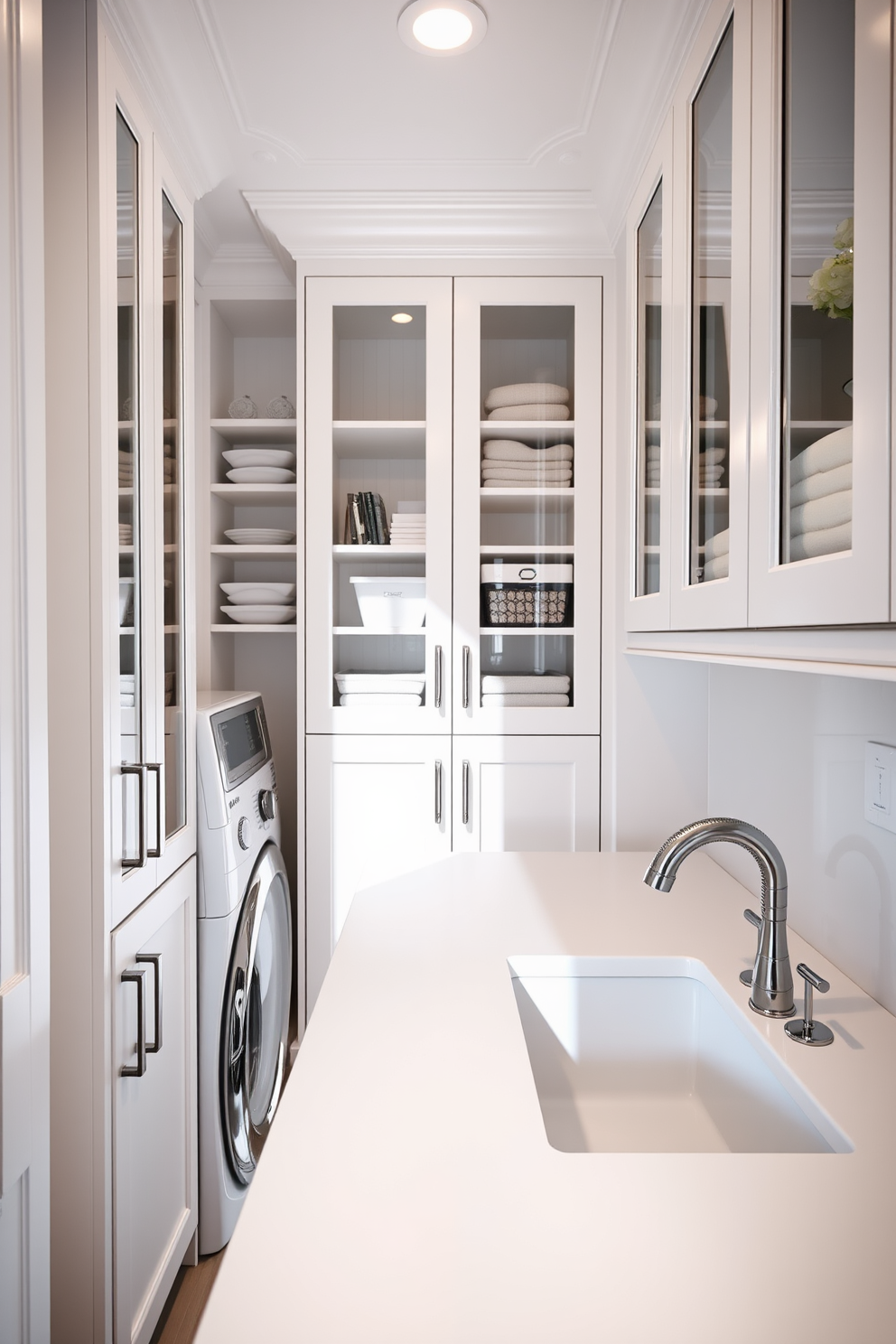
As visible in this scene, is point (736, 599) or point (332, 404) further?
point (332, 404)

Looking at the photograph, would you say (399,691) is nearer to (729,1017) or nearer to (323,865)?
(323,865)

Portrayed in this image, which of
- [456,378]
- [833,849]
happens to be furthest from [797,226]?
[456,378]

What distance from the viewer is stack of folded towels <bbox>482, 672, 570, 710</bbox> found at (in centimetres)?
224

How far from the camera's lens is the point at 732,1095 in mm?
Result: 1171

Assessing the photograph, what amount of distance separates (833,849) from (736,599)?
1.63 ft

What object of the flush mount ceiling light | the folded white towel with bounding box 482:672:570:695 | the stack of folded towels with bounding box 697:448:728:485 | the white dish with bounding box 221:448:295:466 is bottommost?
the folded white towel with bounding box 482:672:570:695

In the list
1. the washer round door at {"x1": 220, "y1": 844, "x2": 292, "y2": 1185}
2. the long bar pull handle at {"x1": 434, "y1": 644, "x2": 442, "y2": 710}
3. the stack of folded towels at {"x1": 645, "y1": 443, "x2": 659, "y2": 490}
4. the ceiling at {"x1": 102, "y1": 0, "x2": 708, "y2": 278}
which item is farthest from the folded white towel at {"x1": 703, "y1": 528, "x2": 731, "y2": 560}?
the washer round door at {"x1": 220, "y1": 844, "x2": 292, "y2": 1185}

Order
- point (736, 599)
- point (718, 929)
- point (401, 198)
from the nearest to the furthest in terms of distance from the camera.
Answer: point (736, 599) < point (718, 929) < point (401, 198)

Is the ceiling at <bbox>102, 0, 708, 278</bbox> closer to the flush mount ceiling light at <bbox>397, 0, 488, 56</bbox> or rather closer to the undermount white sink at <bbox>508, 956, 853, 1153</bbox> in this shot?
the flush mount ceiling light at <bbox>397, 0, 488, 56</bbox>

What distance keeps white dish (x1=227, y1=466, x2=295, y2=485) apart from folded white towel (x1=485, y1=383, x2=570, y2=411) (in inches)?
26.0

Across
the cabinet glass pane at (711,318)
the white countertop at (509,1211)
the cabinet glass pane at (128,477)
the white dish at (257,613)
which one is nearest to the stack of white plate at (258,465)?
the white dish at (257,613)

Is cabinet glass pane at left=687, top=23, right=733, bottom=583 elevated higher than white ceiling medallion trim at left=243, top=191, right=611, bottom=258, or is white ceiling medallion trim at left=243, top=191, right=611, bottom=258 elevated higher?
white ceiling medallion trim at left=243, top=191, right=611, bottom=258

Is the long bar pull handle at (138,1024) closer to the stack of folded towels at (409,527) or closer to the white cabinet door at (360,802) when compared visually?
the white cabinet door at (360,802)

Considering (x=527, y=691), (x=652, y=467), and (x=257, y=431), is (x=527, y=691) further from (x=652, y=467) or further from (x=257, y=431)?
(x=257, y=431)
